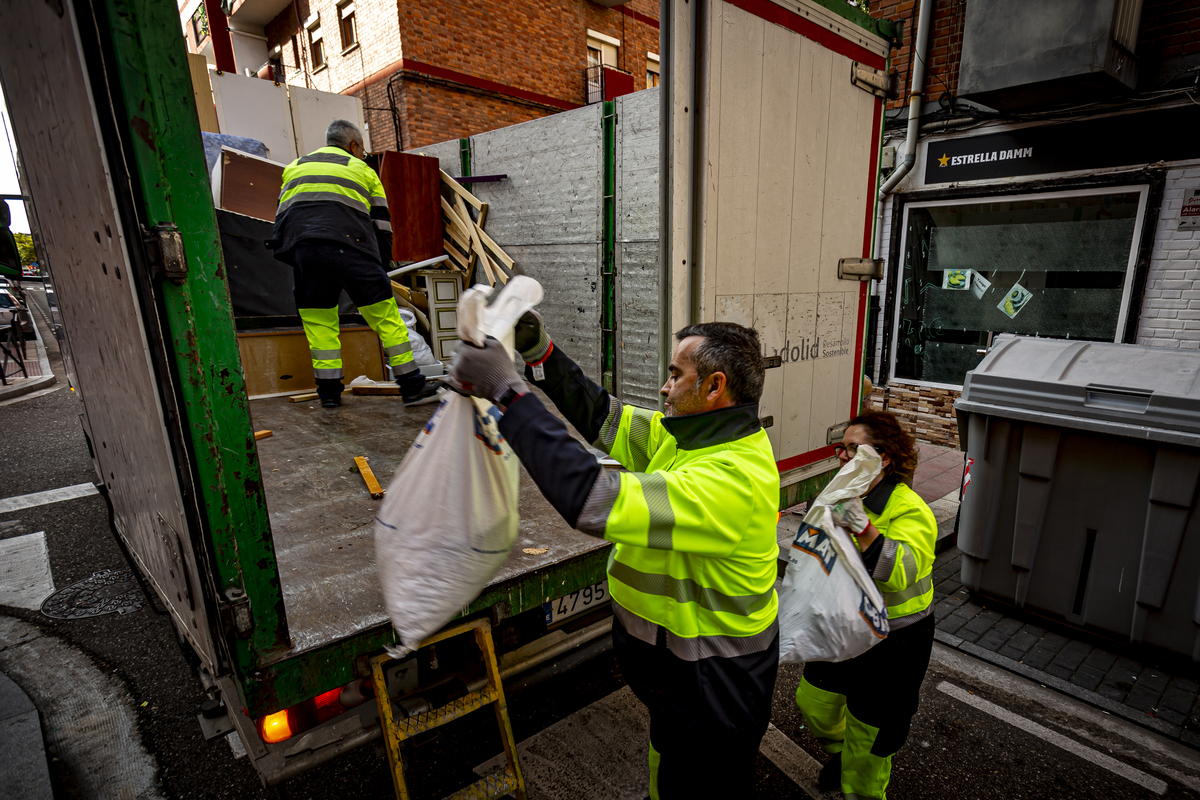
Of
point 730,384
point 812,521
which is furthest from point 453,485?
point 812,521

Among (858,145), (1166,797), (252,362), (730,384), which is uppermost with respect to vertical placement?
(858,145)

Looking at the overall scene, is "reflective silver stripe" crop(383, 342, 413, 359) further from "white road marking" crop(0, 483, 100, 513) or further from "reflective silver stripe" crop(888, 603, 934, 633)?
"white road marking" crop(0, 483, 100, 513)

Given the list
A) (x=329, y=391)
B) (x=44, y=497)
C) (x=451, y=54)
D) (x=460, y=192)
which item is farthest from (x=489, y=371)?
(x=451, y=54)

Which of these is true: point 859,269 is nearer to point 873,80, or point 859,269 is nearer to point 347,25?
point 873,80

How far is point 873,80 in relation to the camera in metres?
2.98

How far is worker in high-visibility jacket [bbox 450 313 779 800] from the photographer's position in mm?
1201

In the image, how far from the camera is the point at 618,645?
1.69 meters

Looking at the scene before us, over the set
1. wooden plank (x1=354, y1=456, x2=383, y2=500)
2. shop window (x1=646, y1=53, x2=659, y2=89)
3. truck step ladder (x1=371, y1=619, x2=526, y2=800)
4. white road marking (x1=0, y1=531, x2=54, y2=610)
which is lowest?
white road marking (x1=0, y1=531, x2=54, y2=610)

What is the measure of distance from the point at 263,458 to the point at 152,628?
4.87 ft

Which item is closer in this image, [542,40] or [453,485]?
[453,485]

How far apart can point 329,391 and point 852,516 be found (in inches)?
128

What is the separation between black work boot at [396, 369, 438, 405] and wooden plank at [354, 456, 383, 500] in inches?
44.0

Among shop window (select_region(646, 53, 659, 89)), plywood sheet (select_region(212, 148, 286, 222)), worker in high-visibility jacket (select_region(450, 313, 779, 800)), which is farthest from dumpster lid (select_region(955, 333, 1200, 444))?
shop window (select_region(646, 53, 659, 89))

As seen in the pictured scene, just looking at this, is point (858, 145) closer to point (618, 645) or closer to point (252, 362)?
point (618, 645)
